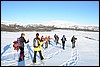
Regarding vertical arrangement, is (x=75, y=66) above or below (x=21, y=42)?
below

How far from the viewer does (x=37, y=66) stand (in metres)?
9.33

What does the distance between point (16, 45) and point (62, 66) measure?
269 centimetres

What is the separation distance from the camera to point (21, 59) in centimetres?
1075

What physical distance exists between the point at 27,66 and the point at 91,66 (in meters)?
2.78

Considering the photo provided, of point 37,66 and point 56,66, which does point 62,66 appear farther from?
point 37,66

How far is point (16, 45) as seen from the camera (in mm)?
10898

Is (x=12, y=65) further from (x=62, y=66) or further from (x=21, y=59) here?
(x=62, y=66)

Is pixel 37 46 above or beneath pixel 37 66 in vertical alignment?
above

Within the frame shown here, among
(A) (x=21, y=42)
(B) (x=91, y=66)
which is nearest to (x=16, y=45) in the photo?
(A) (x=21, y=42)

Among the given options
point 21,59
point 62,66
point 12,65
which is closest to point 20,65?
point 12,65

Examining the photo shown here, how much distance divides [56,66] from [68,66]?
507 millimetres

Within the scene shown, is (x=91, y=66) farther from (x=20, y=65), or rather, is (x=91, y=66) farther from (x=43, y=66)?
(x=20, y=65)

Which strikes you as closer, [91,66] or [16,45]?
[91,66]

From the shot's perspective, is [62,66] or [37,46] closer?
[62,66]
